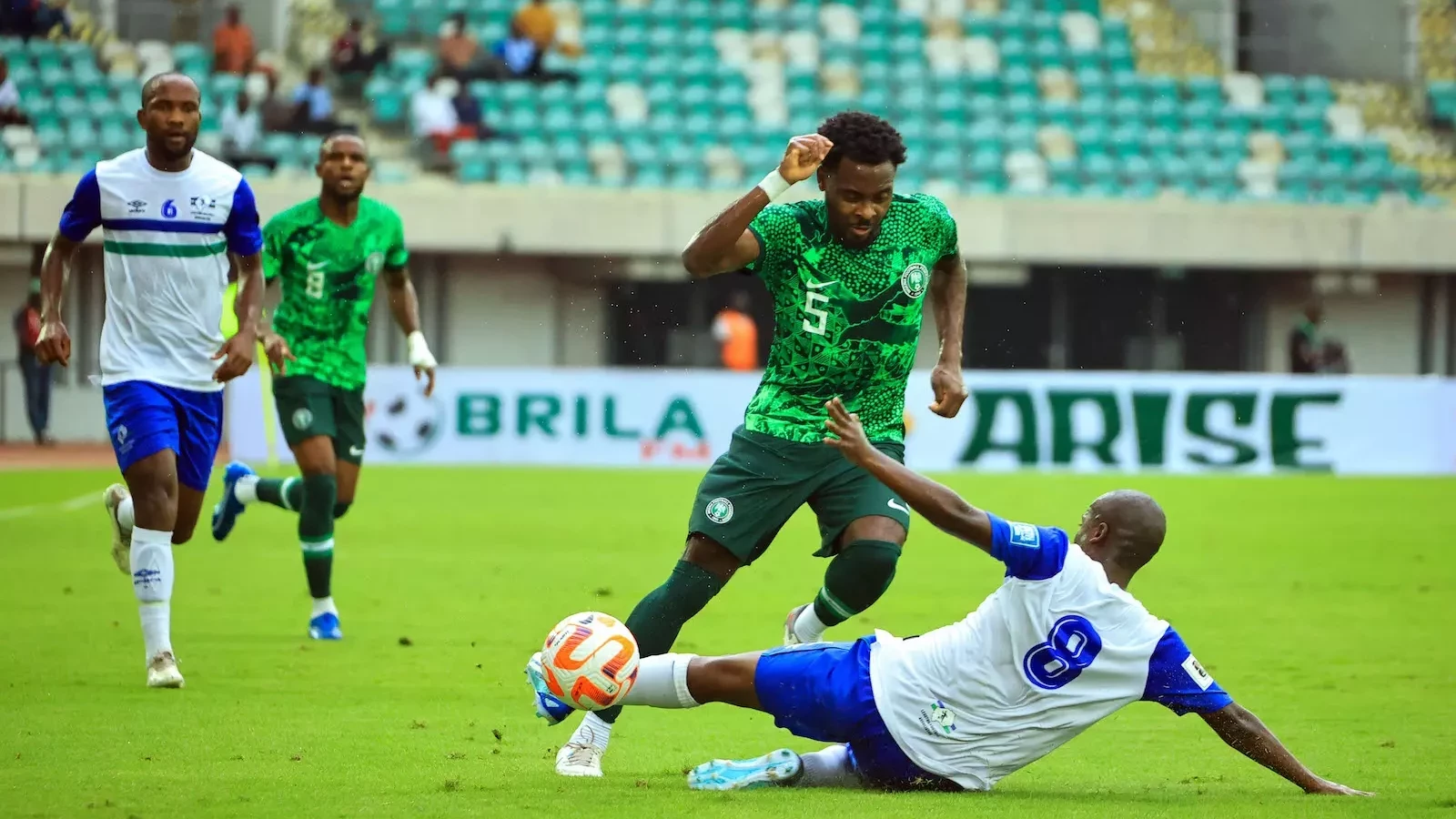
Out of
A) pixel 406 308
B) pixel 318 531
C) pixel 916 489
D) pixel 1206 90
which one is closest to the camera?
pixel 916 489

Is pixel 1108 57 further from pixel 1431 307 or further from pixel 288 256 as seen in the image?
pixel 288 256

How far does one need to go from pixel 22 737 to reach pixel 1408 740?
4900 millimetres

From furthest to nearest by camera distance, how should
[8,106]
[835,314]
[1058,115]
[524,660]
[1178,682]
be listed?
[1058,115] < [8,106] < [524,660] < [835,314] < [1178,682]

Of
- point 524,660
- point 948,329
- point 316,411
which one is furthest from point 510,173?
point 948,329

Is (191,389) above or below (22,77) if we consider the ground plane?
below

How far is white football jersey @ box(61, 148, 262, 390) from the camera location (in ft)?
27.2

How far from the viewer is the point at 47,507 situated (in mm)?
18359

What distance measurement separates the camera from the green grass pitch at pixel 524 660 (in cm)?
588

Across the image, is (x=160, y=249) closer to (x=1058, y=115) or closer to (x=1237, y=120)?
(x=1058, y=115)

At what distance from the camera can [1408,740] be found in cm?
728

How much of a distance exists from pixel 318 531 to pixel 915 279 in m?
4.26

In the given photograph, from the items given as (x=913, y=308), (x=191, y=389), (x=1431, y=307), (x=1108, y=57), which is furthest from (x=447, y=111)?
A: (x=913, y=308)

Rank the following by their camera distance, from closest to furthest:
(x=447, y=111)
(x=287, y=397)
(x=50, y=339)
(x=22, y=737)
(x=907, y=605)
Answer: (x=22, y=737)
(x=50, y=339)
(x=287, y=397)
(x=907, y=605)
(x=447, y=111)

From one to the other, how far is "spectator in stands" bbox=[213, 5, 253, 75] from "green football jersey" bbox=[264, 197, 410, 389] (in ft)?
67.6
